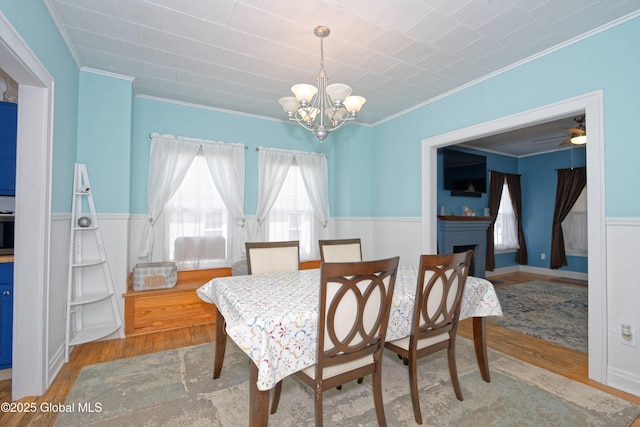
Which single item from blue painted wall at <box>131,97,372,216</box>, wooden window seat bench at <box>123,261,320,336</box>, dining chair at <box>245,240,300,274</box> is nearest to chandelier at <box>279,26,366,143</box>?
dining chair at <box>245,240,300,274</box>

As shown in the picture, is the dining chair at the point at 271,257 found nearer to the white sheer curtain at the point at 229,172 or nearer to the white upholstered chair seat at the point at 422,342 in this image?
the white upholstered chair seat at the point at 422,342

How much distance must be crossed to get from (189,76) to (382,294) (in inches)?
114

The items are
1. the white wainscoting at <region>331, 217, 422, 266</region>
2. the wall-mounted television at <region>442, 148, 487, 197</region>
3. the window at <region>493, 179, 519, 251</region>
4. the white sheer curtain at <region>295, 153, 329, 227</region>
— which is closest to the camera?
the white wainscoting at <region>331, 217, 422, 266</region>

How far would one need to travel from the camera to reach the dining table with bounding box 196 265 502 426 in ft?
4.53

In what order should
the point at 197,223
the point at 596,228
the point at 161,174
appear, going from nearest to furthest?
the point at 596,228 → the point at 161,174 → the point at 197,223

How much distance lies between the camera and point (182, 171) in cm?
377

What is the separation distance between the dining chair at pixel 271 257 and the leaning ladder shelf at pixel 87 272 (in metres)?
1.49

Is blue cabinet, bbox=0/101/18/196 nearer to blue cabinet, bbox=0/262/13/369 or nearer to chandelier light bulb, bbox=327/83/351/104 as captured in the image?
blue cabinet, bbox=0/262/13/369

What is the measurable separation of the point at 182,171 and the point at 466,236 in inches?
185

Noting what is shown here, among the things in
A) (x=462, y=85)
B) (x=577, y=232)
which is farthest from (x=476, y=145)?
(x=462, y=85)

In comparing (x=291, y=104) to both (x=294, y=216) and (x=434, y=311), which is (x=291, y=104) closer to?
(x=434, y=311)

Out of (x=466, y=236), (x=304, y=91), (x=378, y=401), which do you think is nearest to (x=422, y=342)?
(x=378, y=401)

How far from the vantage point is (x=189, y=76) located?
10.2ft

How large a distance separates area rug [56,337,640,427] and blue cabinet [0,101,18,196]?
1538mm
